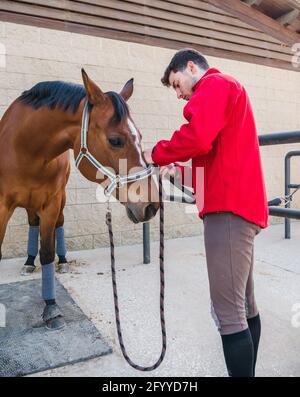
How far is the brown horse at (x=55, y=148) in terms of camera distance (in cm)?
147

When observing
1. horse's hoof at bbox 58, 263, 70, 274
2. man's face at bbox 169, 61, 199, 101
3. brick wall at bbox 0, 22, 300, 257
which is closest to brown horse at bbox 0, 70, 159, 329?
man's face at bbox 169, 61, 199, 101

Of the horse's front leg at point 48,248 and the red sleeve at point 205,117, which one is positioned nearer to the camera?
the red sleeve at point 205,117

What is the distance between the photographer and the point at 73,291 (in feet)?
8.30

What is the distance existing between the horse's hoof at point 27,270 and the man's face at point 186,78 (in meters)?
2.32

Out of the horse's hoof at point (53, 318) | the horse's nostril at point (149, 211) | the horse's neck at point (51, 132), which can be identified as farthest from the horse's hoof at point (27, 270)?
the horse's nostril at point (149, 211)

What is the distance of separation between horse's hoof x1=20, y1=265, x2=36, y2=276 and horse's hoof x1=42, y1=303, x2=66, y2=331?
3.24 ft

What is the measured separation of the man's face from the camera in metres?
1.22

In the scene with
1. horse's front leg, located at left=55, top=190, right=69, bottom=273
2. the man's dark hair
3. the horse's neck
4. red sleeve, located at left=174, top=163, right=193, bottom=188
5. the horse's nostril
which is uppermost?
the man's dark hair

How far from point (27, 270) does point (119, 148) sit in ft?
6.39

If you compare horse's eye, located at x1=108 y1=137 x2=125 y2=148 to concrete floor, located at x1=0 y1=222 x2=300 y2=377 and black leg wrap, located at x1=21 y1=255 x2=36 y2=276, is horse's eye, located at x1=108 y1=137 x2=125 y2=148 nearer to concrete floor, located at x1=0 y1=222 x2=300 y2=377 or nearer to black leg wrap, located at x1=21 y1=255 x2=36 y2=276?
concrete floor, located at x1=0 y1=222 x2=300 y2=377

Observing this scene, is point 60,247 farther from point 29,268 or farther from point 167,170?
point 167,170

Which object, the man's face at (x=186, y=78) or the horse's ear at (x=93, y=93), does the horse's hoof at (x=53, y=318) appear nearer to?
the horse's ear at (x=93, y=93)

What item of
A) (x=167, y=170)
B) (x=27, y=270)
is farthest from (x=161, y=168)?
(x=27, y=270)
